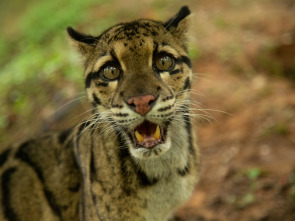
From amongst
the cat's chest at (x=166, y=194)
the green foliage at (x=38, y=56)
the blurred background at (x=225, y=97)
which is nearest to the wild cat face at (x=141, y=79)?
the blurred background at (x=225, y=97)

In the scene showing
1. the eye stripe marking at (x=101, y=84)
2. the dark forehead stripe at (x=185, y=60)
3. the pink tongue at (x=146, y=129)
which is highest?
the dark forehead stripe at (x=185, y=60)

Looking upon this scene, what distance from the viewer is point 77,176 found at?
4879 mm

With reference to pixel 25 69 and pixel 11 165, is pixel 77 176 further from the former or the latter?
pixel 25 69

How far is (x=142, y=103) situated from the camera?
139 inches

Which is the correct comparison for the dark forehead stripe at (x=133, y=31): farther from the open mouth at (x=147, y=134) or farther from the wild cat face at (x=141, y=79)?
the open mouth at (x=147, y=134)

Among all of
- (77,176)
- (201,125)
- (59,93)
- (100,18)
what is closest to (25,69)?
(59,93)

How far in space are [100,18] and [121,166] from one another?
8.69m

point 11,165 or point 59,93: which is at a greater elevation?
point 59,93

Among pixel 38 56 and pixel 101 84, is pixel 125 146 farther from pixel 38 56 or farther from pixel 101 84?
pixel 38 56

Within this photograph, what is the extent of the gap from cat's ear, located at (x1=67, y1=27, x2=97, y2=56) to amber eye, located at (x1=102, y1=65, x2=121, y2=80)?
0.52m

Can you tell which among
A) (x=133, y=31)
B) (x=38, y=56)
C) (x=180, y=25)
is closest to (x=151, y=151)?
(x=133, y=31)

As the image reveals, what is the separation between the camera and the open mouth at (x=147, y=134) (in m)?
3.79

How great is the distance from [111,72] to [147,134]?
72cm

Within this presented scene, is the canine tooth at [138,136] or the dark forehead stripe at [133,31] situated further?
the dark forehead stripe at [133,31]
